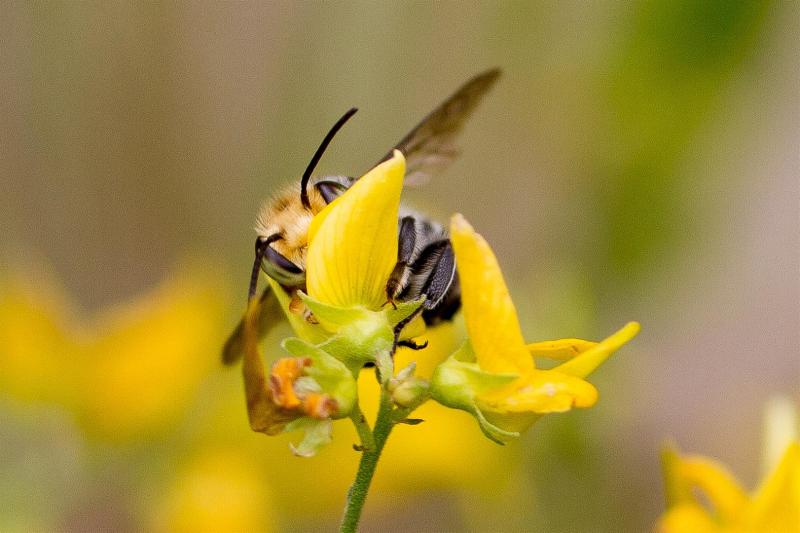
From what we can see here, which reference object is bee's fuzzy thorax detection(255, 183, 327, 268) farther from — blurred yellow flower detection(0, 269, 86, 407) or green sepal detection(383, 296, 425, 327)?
blurred yellow flower detection(0, 269, 86, 407)

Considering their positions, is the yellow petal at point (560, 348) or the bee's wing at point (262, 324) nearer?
the yellow petal at point (560, 348)

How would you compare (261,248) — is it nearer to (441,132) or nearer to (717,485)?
(441,132)

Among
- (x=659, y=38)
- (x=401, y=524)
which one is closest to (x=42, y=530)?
(x=659, y=38)

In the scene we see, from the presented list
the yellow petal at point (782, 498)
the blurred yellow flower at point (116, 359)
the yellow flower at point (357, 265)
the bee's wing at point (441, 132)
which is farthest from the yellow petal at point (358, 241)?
the blurred yellow flower at point (116, 359)

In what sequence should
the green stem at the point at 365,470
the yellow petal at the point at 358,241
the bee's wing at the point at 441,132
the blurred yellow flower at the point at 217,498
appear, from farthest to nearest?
the blurred yellow flower at the point at 217,498
the bee's wing at the point at 441,132
the yellow petal at the point at 358,241
the green stem at the point at 365,470

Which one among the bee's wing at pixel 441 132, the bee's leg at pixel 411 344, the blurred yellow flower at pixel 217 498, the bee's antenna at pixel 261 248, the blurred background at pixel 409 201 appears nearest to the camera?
the bee's antenna at pixel 261 248

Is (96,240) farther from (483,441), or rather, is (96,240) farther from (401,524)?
(483,441)

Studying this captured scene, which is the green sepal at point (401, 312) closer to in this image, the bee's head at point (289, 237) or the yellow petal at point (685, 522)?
the bee's head at point (289, 237)
